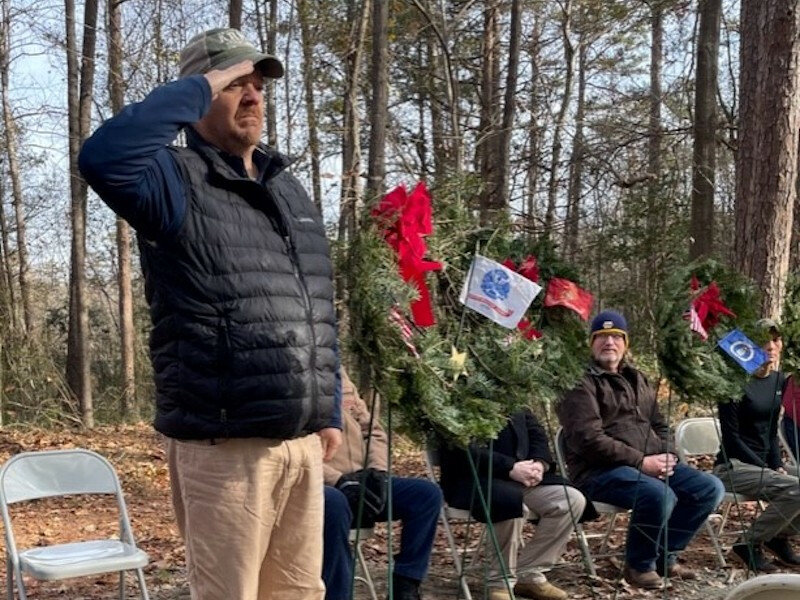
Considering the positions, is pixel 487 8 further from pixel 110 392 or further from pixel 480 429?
pixel 480 429

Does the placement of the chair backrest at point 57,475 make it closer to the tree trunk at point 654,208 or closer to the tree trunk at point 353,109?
the tree trunk at point 353,109

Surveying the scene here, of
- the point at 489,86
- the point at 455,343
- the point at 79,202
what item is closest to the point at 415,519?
the point at 455,343

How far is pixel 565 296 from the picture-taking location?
3.75 m

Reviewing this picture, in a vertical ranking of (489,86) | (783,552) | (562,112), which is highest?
(489,86)

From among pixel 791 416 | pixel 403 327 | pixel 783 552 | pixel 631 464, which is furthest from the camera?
pixel 791 416

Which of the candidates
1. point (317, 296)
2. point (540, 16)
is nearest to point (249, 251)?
point (317, 296)

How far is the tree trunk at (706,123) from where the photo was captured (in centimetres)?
1134

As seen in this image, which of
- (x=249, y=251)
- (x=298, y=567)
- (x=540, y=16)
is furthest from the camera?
(x=540, y=16)

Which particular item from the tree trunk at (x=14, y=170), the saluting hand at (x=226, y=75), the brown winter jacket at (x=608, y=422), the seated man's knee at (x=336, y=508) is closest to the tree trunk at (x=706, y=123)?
the brown winter jacket at (x=608, y=422)

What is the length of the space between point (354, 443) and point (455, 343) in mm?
1065

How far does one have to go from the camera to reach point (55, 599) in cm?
455

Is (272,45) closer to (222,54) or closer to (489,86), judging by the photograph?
(489,86)

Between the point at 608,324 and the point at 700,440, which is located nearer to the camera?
the point at 608,324

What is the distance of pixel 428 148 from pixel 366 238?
1050 centimetres
